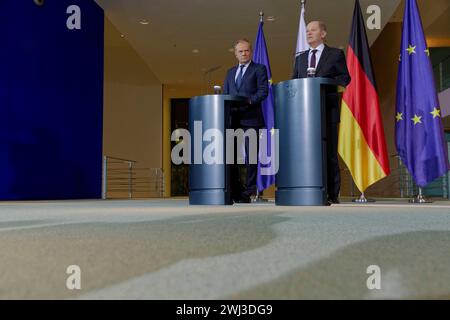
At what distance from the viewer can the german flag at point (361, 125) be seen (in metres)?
3.97

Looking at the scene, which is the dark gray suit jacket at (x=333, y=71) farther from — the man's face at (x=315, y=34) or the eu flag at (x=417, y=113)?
the eu flag at (x=417, y=113)

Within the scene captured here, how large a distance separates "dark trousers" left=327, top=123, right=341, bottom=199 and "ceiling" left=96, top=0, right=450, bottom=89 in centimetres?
381

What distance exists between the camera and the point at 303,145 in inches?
100

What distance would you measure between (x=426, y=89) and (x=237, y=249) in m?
3.33

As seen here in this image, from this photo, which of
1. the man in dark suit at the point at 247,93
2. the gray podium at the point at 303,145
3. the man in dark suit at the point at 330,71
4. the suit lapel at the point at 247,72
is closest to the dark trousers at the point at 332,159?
the man in dark suit at the point at 330,71

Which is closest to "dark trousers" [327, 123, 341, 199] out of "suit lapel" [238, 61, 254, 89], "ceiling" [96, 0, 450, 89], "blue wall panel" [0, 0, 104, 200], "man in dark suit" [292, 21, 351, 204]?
"man in dark suit" [292, 21, 351, 204]

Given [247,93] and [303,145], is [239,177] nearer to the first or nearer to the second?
[247,93]

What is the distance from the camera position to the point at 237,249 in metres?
0.92

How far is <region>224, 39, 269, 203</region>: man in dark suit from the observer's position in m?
3.21

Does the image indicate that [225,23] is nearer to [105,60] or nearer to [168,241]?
[105,60]

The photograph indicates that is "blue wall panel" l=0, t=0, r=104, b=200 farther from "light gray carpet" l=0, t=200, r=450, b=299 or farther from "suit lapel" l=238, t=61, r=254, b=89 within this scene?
"light gray carpet" l=0, t=200, r=450, b=299

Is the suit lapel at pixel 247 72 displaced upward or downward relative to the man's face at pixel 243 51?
downward

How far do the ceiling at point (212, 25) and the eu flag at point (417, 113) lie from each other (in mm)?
2816

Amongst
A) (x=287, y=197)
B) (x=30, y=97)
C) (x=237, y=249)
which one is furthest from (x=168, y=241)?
(x=30, y=97)
